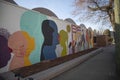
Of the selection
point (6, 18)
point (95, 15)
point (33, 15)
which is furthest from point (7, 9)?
point (95, 15)

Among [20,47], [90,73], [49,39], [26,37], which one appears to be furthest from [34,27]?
[90,73]

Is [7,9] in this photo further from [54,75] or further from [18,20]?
[54,75]

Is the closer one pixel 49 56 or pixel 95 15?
pixel 49 56

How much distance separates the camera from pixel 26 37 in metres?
8.38

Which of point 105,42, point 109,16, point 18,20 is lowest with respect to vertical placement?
point 105,42

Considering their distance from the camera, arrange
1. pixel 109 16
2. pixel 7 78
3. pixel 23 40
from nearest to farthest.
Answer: pixel 7 78 → pixel 23 40 → pixel 109 16

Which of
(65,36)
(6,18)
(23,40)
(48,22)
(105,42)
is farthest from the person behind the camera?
(105,42)

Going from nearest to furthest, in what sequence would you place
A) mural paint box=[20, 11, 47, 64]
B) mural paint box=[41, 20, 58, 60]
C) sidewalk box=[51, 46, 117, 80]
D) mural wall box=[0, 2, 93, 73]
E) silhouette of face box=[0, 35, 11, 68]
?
silhouette of face box=[0, 35, 11, 68], mural wall box=[0, 2, 93, 73], sidewalk box=[51, 46, 117, 80], mural paint box=[20, 11, 47, 64], mural paint box=[41, 20, 58, 60]

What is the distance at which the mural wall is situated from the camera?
7.04 meters

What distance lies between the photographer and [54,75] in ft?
24.3

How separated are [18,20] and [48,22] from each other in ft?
10.1

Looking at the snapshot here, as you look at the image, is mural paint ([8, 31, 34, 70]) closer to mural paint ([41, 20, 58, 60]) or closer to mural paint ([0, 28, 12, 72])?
mural paint ([0, 28, 12, 72])

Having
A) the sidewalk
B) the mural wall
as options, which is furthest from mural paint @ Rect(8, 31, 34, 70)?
the sidewalk

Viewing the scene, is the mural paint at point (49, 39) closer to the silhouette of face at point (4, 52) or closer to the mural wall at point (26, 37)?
the mural wall at point (26, 37)
